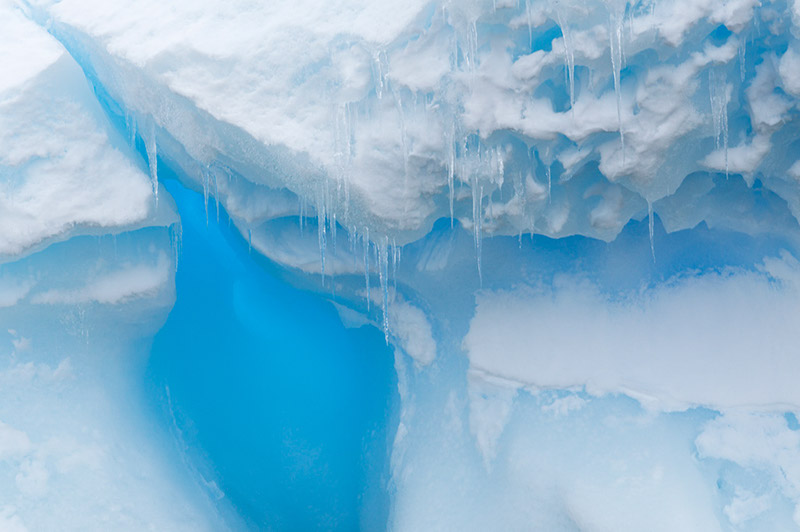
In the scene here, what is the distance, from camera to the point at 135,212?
3.57 m

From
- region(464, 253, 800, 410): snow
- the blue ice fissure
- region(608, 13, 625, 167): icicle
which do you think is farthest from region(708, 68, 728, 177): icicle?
the blue ice fissure

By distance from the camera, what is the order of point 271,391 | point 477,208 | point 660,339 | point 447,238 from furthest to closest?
point 271,391 → point 447,238 → point 660,339 → point 477,208

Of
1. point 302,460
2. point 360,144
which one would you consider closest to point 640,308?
point 360,144

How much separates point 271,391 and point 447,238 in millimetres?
1873

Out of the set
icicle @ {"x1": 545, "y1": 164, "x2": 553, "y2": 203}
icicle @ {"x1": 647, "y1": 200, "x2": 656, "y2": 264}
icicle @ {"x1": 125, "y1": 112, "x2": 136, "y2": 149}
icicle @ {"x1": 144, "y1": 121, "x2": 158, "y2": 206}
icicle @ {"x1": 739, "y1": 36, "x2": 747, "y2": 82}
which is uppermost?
icicle @ {"x1": 739, "y1": 36, "x2": 747, "y2": 82}

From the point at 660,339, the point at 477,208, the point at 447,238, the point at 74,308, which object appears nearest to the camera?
the point at 477,208

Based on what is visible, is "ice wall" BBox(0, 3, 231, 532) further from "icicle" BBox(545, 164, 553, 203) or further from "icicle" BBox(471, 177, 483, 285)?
"icicle" BBox(545, 164, 553, 203)

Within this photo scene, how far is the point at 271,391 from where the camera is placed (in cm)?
488

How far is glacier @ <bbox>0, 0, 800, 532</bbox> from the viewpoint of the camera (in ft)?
9.46

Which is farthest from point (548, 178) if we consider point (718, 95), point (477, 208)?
point (718, 95)

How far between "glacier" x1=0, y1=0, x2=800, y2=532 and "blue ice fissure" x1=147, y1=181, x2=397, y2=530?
0.23 ft

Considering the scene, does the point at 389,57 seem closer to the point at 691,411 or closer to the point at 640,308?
the point at 640,308

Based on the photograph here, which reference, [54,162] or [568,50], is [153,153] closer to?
[54,162]

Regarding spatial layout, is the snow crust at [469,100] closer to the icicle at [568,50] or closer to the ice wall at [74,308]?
the icicle at [568,50]
